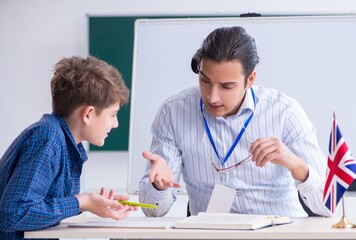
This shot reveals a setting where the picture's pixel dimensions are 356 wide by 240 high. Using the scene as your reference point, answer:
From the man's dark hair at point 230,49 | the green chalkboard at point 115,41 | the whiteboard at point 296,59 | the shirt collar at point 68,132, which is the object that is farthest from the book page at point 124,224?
the green chalkboard at point 115,41

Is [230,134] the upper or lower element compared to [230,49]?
lower

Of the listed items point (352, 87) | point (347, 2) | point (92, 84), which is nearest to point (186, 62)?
point (352, 87)

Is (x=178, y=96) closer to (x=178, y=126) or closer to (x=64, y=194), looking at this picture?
(x=178, y=126)

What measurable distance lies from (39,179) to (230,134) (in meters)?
0.99

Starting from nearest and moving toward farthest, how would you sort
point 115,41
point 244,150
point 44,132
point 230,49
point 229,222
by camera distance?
point 229,222
point 44,132
point 230,49
point 244,150
point 115,41

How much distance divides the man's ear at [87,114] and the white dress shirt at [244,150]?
0.52 meters

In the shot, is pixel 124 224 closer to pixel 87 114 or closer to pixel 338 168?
pixel 87 114

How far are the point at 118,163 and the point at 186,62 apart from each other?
4.01ft

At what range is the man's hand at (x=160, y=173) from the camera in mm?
2672

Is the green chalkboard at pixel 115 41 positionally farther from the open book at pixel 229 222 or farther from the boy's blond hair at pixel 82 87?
the open book at pixel 229 222

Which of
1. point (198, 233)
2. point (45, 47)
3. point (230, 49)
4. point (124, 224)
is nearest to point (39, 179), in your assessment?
point (124, 224)

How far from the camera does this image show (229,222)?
220cm

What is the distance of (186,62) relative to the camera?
180 inches

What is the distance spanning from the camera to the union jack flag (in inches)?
95.0
